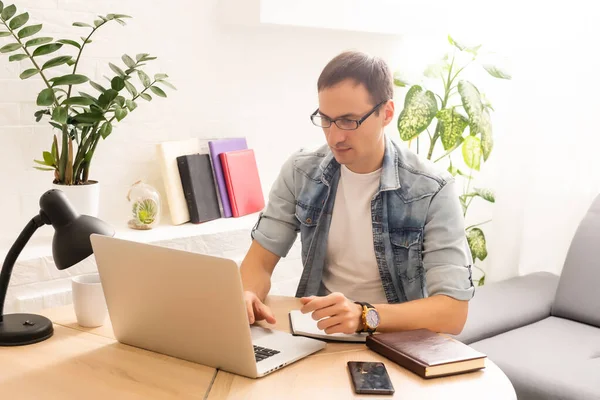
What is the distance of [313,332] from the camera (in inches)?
64.6

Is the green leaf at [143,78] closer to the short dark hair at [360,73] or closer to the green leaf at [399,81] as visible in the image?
the short dark hair at [360,73]

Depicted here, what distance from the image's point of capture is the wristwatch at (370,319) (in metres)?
1.62

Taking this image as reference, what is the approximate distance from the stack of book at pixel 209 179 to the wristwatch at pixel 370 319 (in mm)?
1389

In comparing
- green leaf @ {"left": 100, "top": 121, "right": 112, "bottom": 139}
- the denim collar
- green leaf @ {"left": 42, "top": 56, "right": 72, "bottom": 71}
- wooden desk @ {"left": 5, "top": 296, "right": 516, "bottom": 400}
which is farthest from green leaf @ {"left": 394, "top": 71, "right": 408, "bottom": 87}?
wooden desk @ {"left": 5, "top": 296, "right": 516, "bottom": 400}

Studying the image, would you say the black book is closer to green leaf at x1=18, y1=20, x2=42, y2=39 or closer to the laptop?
green leaf at x1=18, y1=20, x2=42, y2=39

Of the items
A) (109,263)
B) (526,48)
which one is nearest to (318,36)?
(526,48)

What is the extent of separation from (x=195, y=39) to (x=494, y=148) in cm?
153

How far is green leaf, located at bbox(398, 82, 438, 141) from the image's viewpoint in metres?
3.28

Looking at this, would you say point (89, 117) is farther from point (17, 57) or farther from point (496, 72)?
point (496, 72)

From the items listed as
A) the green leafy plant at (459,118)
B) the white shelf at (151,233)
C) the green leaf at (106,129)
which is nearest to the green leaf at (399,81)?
the green leafy plant at (459,118)

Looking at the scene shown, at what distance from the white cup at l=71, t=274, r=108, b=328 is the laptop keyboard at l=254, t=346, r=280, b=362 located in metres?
0.39

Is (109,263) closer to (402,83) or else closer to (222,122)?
(222,122)

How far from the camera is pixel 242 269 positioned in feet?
6.54

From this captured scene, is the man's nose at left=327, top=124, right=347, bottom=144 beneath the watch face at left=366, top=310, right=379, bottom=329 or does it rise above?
above
